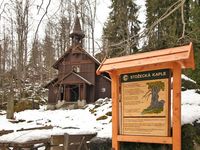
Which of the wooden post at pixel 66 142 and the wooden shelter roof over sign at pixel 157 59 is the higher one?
the wooden shelter roof over sign at pixel 157 59

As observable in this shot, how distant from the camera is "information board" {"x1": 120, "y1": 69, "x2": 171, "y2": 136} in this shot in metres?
5.97

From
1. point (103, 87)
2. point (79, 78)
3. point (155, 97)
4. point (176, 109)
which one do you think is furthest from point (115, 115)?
point (79, 78)

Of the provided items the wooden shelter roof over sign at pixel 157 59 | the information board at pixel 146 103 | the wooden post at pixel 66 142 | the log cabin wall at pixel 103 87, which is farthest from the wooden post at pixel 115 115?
the log cabin wall at pixel 103 87

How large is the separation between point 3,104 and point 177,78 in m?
31.0

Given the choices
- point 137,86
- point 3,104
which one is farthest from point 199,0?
point 3,104

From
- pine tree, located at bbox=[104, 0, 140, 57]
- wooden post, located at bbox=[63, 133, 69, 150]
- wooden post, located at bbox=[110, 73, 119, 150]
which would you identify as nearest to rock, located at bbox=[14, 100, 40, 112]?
pine tree, located at bbox=[104, 0, 140, 57]

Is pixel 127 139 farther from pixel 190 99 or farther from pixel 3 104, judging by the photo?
pixel 3 104

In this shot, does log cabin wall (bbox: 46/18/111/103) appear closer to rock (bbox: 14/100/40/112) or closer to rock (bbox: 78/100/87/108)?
rock (bbox: 78/100/87/108)

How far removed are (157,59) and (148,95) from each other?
681 mm

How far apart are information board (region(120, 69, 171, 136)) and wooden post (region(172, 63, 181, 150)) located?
0.38ft

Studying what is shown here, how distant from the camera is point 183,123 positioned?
6.70m

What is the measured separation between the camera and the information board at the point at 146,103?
19.6 ft

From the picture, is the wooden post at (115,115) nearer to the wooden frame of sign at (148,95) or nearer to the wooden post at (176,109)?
the wooden frame of sign at (148,95)

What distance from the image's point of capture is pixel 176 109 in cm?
590
